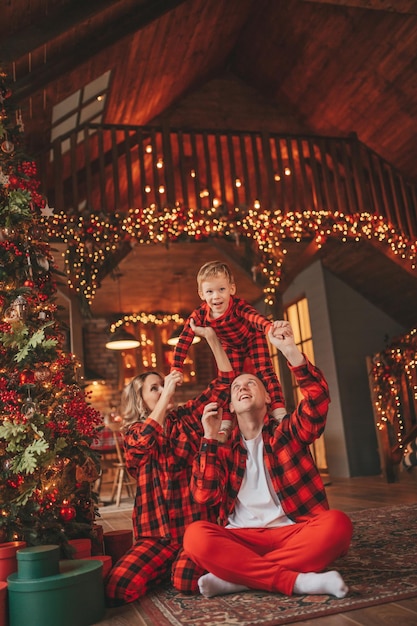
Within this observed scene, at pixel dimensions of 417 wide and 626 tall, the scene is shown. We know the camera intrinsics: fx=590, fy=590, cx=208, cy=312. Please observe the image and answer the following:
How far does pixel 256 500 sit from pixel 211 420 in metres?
0.42

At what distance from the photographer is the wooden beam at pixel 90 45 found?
5.32 meters

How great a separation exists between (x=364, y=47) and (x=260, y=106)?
100 inches

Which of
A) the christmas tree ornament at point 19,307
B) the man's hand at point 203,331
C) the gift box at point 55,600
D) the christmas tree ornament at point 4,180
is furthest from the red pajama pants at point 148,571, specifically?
the christmas tree ornament at point 4,180

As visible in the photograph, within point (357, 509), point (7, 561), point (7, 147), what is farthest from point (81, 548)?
point (357, 509)

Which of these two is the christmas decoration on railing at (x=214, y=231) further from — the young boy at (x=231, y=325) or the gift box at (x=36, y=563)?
the gift box at (x=36, y=563)

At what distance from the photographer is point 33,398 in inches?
126

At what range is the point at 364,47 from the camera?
6965 millimetres

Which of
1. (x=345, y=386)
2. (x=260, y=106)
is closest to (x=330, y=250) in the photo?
(x=345, y=386)

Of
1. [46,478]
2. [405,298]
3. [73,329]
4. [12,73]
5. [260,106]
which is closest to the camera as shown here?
[46,478]

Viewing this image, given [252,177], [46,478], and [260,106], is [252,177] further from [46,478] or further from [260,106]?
[46,478]

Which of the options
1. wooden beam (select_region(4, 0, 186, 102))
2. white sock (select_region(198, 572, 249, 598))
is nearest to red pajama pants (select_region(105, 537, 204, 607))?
white sock (select_region(198, 572, 249, 598))

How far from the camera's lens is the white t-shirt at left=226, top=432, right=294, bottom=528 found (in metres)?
2.64

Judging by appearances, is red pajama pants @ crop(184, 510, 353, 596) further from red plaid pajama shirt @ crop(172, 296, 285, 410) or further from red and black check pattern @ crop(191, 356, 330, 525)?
red plaid pajama shirt @ crop(172, 296, 285, 410)

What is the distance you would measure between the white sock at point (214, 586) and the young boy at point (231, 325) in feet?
2.79
